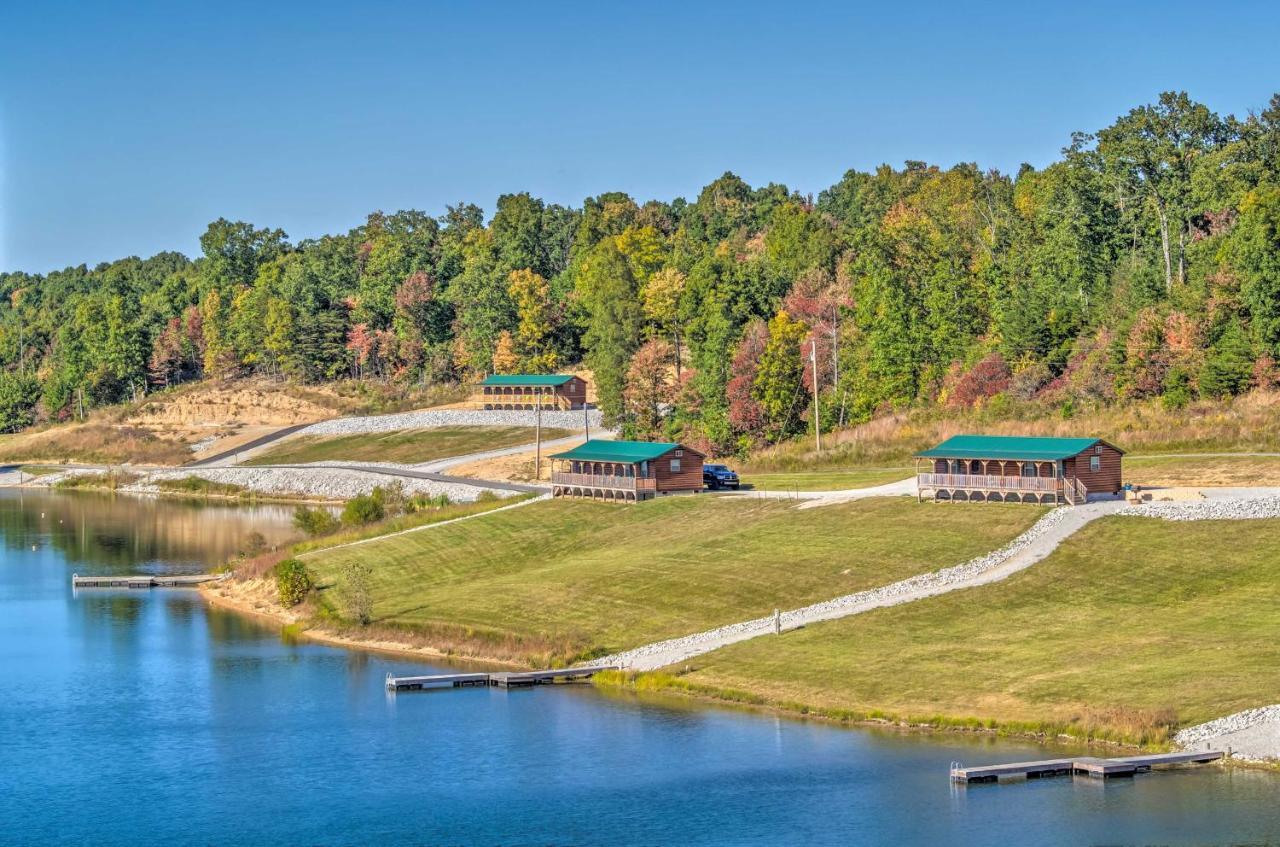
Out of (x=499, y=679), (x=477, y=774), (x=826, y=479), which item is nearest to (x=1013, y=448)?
(x=826, y=479)

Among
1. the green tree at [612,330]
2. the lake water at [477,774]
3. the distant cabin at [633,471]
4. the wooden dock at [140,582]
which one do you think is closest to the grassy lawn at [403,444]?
the green tree at [612,330]

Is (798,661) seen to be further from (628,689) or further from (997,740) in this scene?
(997,740)

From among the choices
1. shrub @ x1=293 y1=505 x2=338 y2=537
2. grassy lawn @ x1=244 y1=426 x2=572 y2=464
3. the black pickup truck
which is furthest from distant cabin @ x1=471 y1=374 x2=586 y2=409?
the black pickup truck

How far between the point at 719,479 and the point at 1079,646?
1757 inches

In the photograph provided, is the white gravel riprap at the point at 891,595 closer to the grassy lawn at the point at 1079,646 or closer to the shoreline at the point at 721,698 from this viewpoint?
the grassy lawn at the point at 1079,646

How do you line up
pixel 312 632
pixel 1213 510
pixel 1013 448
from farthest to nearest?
pixel 1013 448 → pixel 312 632 → pixel 1213 510

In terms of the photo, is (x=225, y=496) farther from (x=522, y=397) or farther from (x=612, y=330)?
(x=612, y=330)

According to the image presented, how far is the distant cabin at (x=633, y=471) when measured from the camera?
106 metres

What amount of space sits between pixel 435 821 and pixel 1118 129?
116164 millimetres

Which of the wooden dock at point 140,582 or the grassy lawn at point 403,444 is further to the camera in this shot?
the grassy lawn at point 403,444

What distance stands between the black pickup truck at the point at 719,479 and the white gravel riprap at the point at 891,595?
2778cm

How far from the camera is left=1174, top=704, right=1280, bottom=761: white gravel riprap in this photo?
53438 mm

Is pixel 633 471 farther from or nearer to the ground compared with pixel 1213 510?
farther from the ground

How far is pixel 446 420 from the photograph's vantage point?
598ft
